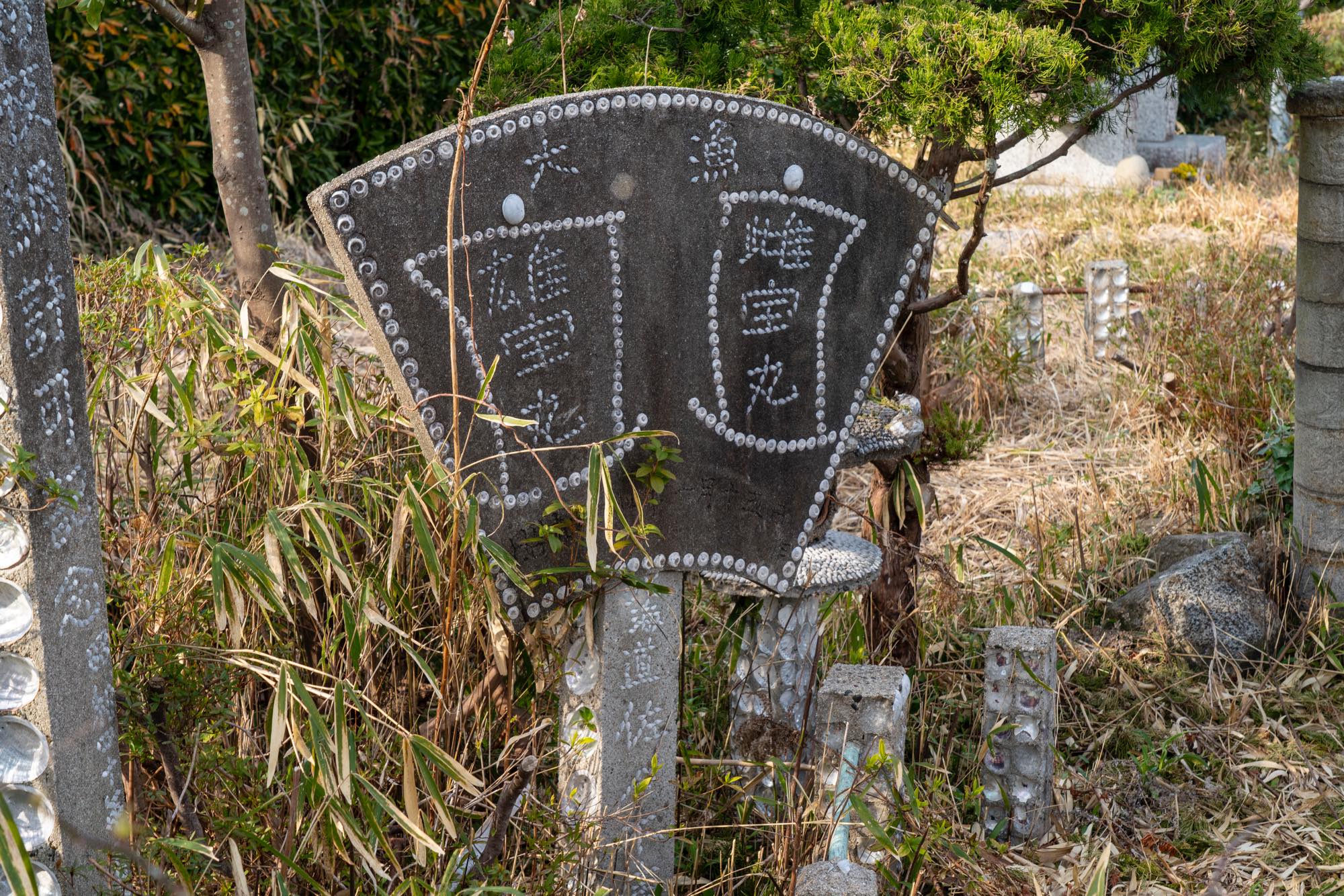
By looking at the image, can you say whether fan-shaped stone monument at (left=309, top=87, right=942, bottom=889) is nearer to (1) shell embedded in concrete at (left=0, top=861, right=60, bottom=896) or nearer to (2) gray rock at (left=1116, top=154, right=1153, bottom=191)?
(1) shell embedded in concrete at (left=0, top=861, right=60, bottom=896)

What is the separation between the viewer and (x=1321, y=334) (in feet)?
10.2

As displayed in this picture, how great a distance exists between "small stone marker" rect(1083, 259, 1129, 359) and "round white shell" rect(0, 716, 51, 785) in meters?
4.36

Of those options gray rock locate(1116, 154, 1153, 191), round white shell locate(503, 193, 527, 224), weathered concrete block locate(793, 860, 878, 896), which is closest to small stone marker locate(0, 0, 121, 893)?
round white shell locate(503, 193, 527, 224)

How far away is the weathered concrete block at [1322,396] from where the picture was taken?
3.11 metres

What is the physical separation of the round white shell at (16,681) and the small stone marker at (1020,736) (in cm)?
165

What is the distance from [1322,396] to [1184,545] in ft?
1.81

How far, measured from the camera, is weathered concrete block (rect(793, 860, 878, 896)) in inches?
64.5

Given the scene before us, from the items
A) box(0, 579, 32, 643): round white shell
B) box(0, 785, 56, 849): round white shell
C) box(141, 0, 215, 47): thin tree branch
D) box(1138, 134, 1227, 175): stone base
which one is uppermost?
box(1138, 134, 1227, 175): stone base

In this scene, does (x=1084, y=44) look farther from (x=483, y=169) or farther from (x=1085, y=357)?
(x=1085, y=357)

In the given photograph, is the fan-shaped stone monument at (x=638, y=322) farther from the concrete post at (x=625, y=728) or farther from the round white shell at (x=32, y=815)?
the round white shell at (x=32, y=815)

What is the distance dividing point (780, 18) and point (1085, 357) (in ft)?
10.7

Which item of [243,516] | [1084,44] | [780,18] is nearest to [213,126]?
[243,516]

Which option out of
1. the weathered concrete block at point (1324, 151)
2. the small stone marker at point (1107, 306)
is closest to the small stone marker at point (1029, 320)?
the small stone marker at point (1107, 306)

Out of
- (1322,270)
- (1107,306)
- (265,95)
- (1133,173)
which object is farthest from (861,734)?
(1133,173)
